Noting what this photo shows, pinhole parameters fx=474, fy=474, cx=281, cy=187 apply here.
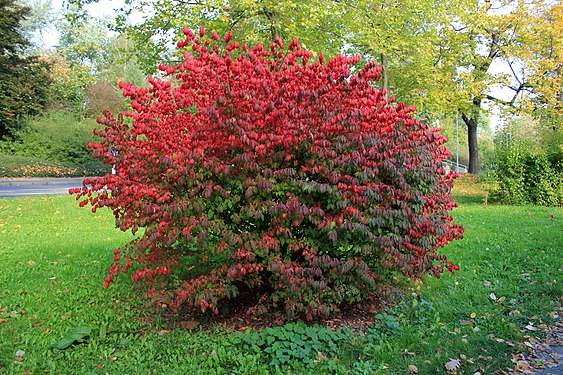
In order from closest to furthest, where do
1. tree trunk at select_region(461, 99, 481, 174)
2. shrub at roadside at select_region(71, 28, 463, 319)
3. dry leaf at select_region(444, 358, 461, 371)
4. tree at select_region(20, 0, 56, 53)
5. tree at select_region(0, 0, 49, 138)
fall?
dry leaf at select_region(444, 358, 461, 371) → shrub at roadside at select_region(71, 28, 463, 319) → tree trunk at select_region(461, 99, 481, 174) → tree at select_region(0, 0, 49, 138) → tree at select_region(20, 0, 56, 53)

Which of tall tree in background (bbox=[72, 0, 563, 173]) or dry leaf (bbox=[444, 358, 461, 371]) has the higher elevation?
tall tree in background (bbox=[72, 0, 563, 173])

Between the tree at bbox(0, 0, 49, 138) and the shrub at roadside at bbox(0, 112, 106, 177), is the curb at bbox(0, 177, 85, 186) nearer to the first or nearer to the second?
the shrub at roadside at bbox(0, 112, 106, 177)

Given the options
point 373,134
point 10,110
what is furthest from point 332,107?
point 10,110

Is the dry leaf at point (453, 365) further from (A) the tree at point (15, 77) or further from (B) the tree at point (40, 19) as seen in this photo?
(B) the tree at point (40, 19)

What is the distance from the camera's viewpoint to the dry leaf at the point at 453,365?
3741 mm

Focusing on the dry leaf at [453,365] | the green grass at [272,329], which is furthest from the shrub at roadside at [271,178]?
the dry leaf at [453,365]

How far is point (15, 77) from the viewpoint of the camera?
2617 cm

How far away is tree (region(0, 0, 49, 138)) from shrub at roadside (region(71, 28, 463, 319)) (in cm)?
2558

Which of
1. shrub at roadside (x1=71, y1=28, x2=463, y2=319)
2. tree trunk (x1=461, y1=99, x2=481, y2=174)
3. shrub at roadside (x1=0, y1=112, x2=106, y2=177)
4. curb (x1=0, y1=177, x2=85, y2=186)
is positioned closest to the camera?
shrub at roadside (x1=71, y1=28, x2=463, y2=319)

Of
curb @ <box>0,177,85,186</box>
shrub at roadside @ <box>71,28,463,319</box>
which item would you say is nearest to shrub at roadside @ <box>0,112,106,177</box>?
curb @ <box>0,177,85,186</box>

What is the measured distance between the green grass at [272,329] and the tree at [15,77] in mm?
22118

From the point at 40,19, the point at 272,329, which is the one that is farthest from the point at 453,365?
the point at 40,19

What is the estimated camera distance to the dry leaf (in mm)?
3741

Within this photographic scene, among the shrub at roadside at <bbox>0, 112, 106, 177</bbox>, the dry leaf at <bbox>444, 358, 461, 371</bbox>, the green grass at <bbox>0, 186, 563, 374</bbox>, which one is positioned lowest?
the dry leaf at <bbox>444, 358, 461, 371</bbox>
